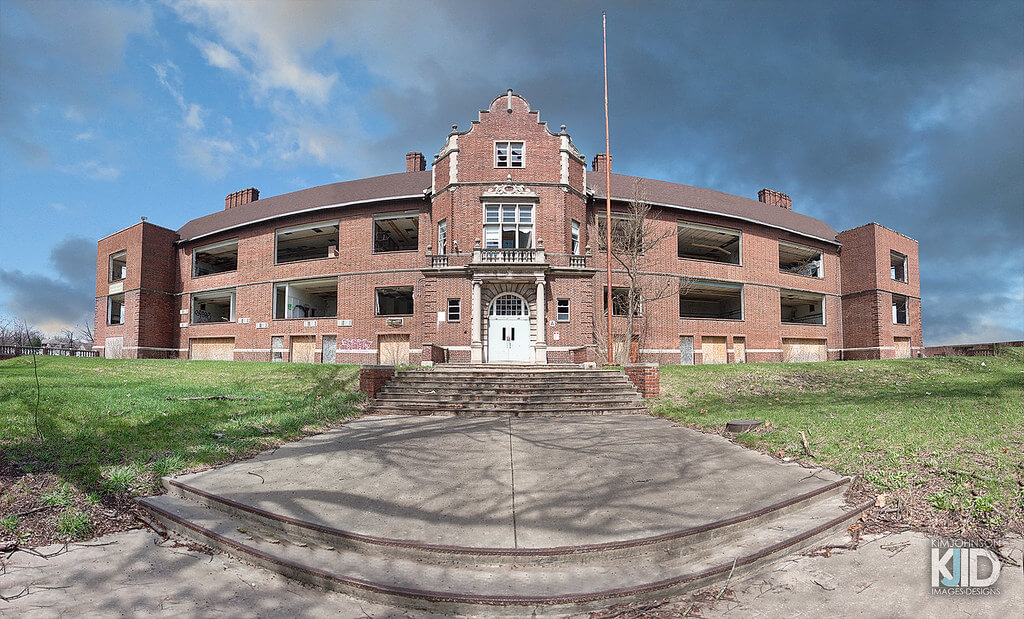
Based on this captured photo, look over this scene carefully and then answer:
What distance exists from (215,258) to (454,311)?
940 inches

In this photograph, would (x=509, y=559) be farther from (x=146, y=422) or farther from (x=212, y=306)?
(x=212, y=306)

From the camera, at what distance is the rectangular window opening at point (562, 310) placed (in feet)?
67.4

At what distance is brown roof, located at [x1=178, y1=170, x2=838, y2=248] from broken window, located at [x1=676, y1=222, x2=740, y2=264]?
1.19 m

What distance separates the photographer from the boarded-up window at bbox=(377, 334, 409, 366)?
2505 centimetres

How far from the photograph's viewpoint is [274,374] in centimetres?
1434

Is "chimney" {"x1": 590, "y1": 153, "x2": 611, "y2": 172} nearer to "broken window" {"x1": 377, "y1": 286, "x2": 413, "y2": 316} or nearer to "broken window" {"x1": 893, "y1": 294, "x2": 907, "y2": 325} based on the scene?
"broken window" {"x1": 377, "y1": 286, "x2": 413, "y2": 316}

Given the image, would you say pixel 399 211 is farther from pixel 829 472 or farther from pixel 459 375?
pixel 829 472

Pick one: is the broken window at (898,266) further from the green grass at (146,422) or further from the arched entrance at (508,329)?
the green grass at (146,422)

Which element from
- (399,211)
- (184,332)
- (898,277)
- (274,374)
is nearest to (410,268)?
(399,211)

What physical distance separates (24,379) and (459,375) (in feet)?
39.2

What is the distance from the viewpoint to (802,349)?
28938mm

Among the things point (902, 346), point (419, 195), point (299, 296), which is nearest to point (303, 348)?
point (299, 296)

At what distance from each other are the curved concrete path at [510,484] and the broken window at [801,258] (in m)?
27.7

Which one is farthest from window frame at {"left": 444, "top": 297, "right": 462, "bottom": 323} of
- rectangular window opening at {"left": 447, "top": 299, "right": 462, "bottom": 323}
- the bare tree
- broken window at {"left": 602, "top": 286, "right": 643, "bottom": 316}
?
broken window at {"left": 602, "top": 286, "right": 643, "bottom": 316}
